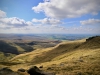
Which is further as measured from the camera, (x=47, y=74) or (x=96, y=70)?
(x=96, y=70)

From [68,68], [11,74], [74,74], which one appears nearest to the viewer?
[11,74]

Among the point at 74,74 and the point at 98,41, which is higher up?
the point at 98,41

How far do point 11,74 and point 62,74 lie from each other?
12.1 meters

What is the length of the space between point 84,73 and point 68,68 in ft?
17.8

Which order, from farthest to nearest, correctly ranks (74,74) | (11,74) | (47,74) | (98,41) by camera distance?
(98,41) < (74,74) < (47,74) < (11,74)

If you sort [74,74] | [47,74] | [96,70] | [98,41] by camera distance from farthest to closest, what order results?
[98,41]
[96,70]
[74,74]
[47,74]

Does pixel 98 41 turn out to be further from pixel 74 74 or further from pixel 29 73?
pixel 29 73

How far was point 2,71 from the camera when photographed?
24.6 metres

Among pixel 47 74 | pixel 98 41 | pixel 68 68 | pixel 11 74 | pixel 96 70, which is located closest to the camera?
pixel 11 74

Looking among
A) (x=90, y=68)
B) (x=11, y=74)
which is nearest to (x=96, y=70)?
(x=90, y=68)

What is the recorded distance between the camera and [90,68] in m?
35.0

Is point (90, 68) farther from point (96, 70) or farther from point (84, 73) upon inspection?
point (84, 73)

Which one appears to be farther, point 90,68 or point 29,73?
point 90,68

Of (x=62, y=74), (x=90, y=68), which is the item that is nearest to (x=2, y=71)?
(x=62, y=74)
